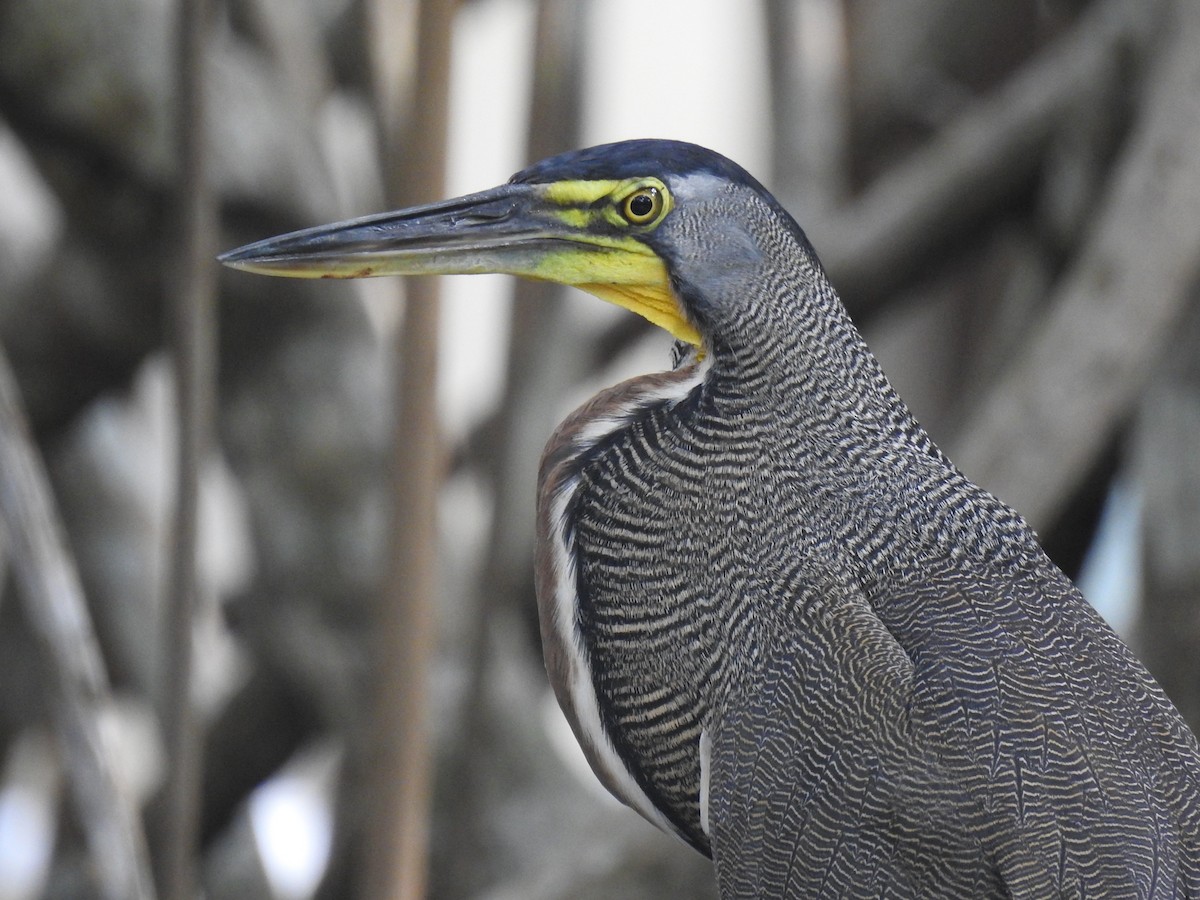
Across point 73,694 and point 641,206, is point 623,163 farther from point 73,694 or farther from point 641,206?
point 73,694

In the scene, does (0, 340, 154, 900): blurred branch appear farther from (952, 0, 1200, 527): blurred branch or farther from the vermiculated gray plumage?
(952, 0, 1200, 527): blurred branch

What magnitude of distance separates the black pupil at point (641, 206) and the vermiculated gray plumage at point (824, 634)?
18mm

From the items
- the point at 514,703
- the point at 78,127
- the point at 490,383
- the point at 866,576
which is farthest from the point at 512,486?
the point at 490,383

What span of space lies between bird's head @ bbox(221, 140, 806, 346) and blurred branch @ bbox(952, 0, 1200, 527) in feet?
2.81

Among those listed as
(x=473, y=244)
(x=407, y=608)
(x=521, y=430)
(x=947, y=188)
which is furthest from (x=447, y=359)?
(x=473, y=244)

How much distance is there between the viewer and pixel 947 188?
7.45ft

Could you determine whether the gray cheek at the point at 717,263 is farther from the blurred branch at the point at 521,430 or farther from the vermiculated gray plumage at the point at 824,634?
the blurred branch at the point at 521,430

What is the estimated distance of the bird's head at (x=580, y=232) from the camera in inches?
40.1

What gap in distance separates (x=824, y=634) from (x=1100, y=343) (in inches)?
38.1

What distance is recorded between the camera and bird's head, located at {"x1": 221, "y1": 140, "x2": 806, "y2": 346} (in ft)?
3.34

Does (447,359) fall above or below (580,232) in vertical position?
below

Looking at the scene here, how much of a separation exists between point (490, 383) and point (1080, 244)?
125 cm

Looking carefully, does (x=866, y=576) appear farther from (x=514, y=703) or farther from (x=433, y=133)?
(x=514, y=703)

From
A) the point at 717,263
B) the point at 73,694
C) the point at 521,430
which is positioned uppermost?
the point at 717,263
